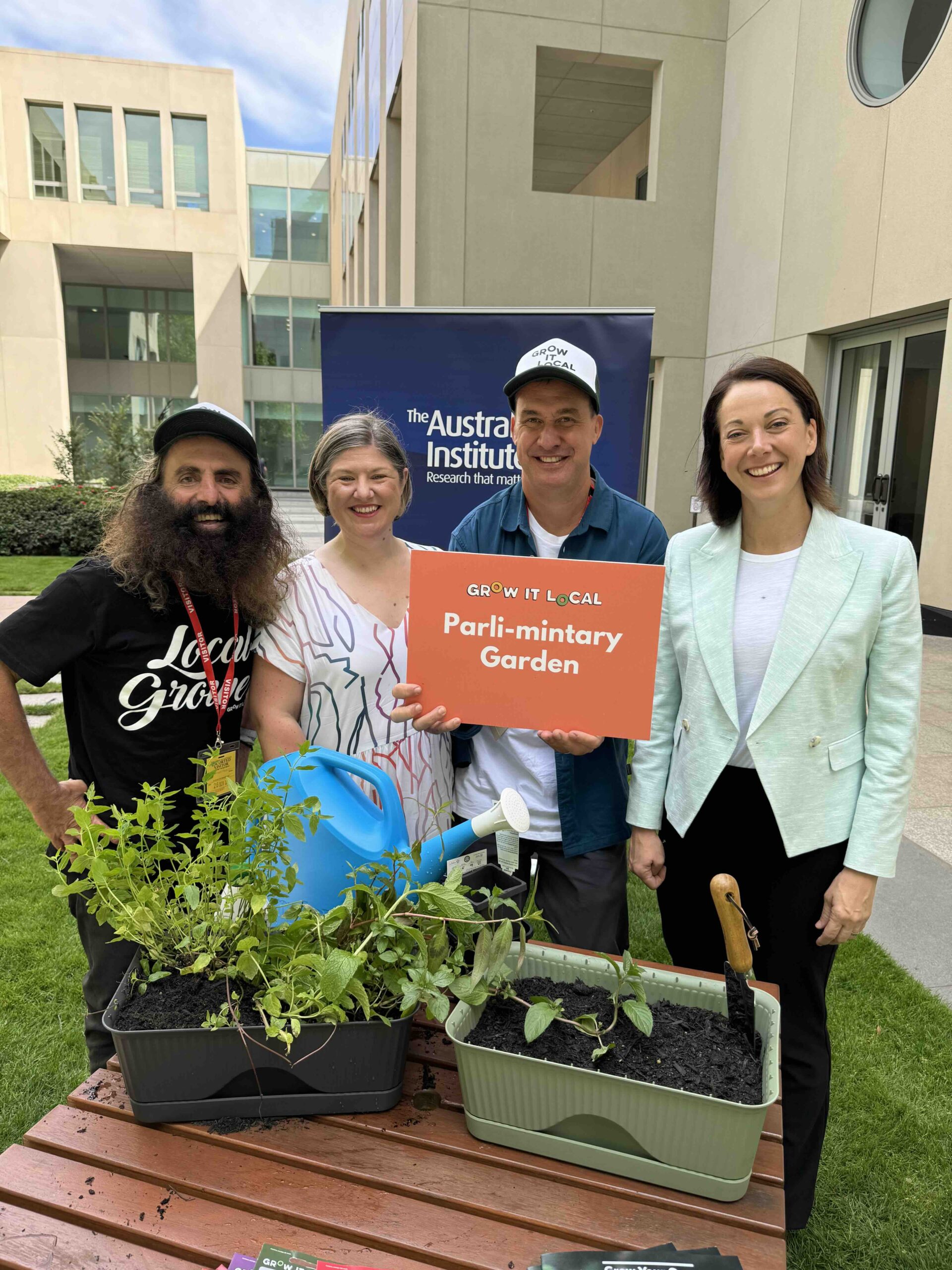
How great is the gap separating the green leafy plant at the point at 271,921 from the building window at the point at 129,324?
30910 mm

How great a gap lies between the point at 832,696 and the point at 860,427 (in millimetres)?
9004

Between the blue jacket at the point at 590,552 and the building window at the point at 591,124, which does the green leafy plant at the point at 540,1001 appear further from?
the building window at the point at 591,124

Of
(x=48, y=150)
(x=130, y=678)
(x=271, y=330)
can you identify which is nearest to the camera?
(x=130, y=678)

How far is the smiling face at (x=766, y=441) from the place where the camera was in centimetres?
180

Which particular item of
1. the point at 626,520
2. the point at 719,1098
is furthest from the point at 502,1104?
the point at 626,520

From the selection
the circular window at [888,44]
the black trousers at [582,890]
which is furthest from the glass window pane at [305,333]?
the black trousers at [582,890]

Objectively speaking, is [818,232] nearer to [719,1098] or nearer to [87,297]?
[719,1098]

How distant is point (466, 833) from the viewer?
4.83 ft

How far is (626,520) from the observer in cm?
230

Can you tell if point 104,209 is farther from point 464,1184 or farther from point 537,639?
point 464,1184

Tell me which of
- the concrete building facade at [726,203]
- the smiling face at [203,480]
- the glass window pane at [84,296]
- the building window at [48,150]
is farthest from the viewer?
the glass window pane at [84,296]

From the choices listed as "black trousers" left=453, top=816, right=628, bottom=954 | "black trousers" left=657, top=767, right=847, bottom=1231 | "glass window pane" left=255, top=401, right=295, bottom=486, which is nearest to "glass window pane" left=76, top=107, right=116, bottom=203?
"glass window pane" left=255, top=401, right=295, bottom=486

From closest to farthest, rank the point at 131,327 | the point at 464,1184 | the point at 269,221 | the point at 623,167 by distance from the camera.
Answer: the point at 464,1184, the point at 623,167, the point at 131,327, the point at 269,221

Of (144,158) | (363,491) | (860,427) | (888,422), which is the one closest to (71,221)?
(144,158)
